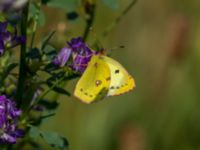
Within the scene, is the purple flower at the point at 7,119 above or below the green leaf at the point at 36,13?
below

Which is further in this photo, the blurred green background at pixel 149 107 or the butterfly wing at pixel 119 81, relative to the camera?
the blurred green background at pixel 149 107

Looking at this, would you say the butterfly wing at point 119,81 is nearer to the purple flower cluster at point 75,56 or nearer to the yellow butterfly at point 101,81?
A: the yellow butterfly at point 101,81

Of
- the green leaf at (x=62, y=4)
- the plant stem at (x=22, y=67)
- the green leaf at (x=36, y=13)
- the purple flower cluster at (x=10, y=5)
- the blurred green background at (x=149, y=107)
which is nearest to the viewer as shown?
the purple flower cluster at (x=10, y=5)

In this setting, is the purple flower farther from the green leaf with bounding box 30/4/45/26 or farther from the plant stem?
the green leaf with bounding box 30/4/45/26

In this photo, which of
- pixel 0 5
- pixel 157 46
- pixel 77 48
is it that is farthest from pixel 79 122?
pixel 0 5

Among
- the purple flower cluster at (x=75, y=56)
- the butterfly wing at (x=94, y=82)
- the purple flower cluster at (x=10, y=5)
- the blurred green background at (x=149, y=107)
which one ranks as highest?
the purple flower cluster at (x=10, y=5)

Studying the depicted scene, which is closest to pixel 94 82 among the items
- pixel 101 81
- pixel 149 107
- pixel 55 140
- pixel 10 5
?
pixel 101 81

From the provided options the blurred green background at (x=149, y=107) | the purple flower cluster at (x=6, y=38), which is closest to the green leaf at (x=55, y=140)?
the purple flower cluster at (x=6, y=38)

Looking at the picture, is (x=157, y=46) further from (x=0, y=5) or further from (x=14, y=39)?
(x=0, y=5)

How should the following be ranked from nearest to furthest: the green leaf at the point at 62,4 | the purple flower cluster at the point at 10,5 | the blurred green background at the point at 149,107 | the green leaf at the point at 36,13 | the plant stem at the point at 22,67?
the purple flower cluster at the point at 10,5
the plant stem at the point at 22,67
the green leaf at the point at 36,13
the green leaf at the point at 62,4
the blurred green background at the point at 149,107
